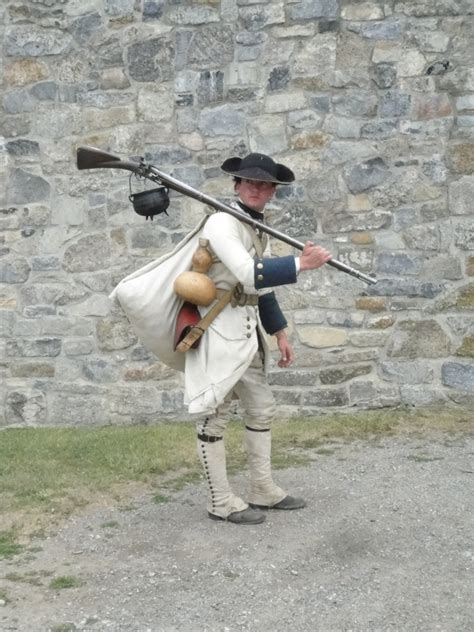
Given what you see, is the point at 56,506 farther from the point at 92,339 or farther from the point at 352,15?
the point at 352,15

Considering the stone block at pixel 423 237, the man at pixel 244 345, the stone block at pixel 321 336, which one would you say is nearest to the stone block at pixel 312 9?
the stone block at pixel 423 237

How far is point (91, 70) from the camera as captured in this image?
20.2ft

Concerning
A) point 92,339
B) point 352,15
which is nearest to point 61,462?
point 92,339

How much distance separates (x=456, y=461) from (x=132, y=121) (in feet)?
10.8

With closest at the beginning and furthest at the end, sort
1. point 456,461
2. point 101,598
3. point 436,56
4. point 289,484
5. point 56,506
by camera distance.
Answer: point 101,598 < point 56,506 < point 289,484 < point 456,461 < point 436,56

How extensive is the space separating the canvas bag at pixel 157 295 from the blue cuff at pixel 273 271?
0.42 metres

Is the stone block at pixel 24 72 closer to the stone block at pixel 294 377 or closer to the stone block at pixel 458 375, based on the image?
the stone block at pixel 294 377

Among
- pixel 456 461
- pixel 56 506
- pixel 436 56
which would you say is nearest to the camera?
pixel 56 506

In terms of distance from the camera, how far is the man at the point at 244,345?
3803 mm

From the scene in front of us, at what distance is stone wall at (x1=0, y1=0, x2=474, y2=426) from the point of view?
5.95 m

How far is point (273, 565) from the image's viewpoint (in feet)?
11.7

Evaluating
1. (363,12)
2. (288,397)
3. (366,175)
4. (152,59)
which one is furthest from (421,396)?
(152,59)

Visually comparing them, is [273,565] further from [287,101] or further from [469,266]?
[287,101]

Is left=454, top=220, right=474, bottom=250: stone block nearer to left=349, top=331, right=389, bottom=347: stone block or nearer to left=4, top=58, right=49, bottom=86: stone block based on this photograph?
left=349, top=331, right=389, bottom=347: stone block
